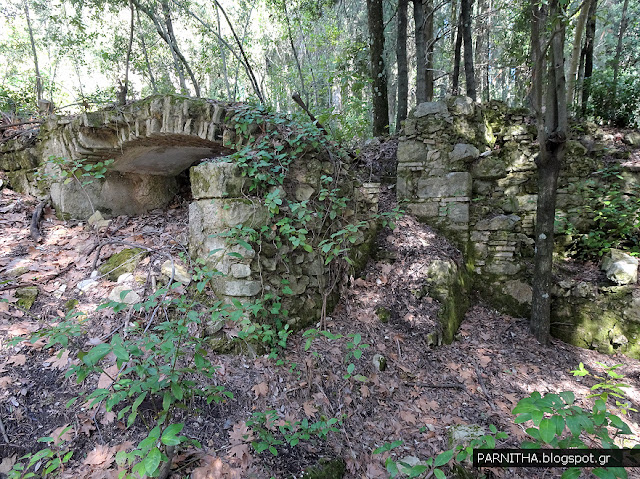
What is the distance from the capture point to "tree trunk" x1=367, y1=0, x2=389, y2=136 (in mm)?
6508

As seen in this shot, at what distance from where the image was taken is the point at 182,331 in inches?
78.0

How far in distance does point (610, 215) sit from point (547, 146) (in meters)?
1.67

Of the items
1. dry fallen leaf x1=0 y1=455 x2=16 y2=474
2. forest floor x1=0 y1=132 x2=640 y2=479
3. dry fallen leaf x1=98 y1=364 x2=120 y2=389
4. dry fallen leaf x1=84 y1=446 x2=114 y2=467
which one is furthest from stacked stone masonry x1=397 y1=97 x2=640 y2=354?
dry fallen leaf x1=0 y1=455 x2=16 y2=474

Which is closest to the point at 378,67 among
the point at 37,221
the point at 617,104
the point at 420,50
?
the point at 420,50

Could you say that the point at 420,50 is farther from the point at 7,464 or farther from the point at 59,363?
the point at 7,464

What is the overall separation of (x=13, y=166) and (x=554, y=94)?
6.95m

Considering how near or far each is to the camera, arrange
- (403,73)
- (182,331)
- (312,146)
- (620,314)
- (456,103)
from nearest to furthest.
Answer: (182,331), (312,146), (620,314), (456,103), (403,73)

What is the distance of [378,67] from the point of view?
662 cm

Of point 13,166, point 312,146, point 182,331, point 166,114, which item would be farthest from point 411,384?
point 13,166

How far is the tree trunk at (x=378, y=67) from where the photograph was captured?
651 centimetres

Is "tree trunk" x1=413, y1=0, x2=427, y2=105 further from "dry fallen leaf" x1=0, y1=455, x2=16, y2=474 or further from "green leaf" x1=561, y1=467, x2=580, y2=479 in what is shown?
"dry fallen leaf" x1=0, y1=455, x2=16, y2=474

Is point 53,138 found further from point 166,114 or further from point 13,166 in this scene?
point 166,114

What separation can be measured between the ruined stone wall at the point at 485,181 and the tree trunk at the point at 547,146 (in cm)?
57

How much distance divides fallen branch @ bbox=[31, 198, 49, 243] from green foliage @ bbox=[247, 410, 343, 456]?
10.5 ft
